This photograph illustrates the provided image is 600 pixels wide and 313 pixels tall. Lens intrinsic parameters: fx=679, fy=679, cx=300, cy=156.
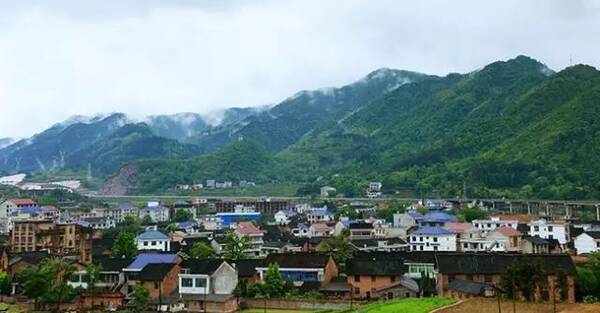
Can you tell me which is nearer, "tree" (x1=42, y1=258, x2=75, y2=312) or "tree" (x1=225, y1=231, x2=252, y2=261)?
"tree" (x1=42, y1=258, x2=75, y2=312)

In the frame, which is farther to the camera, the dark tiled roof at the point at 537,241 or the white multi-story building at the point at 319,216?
the white multi-story building at the point at 319,216

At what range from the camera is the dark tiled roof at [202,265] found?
4541 cm

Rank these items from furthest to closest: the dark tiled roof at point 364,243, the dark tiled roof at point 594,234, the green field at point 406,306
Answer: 1. the dark tiled roof at point 364,243
2. the dark tiled roof at point 594,234
3. the green field at point 406,306

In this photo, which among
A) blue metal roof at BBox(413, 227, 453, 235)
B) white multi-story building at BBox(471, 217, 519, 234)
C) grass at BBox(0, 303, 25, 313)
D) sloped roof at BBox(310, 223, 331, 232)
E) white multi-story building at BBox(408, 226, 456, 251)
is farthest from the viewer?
sloped roof at BBox(310, 223, 331, 232)

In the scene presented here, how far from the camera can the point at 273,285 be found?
43719mm

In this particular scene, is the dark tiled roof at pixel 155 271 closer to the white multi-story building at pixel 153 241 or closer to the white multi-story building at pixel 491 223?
the white multi-story building at pixel 153 241

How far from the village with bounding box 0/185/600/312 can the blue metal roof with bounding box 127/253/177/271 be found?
101 millimetres

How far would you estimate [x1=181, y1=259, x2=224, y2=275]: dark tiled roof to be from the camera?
45406mm

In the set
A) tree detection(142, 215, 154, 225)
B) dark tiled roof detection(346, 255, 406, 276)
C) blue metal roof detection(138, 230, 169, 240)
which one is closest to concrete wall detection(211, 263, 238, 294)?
dark tiled roof detection(346, 255, 406, 276)

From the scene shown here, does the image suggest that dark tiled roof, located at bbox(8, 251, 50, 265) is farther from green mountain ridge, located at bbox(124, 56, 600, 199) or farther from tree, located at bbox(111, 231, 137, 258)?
green mountain ridge, located at bbox(124, 56, 600, 199)

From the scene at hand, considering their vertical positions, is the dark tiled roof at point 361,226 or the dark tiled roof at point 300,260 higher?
the dark tiled roof at point 361,226

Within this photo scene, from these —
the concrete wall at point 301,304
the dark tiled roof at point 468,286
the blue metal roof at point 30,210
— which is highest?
the blue metal roof at point 30,210

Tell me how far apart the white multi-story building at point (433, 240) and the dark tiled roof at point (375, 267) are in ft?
73.3

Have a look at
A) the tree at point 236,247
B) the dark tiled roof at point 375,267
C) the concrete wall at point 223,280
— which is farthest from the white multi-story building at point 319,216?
the concrete wall at point 223,280
